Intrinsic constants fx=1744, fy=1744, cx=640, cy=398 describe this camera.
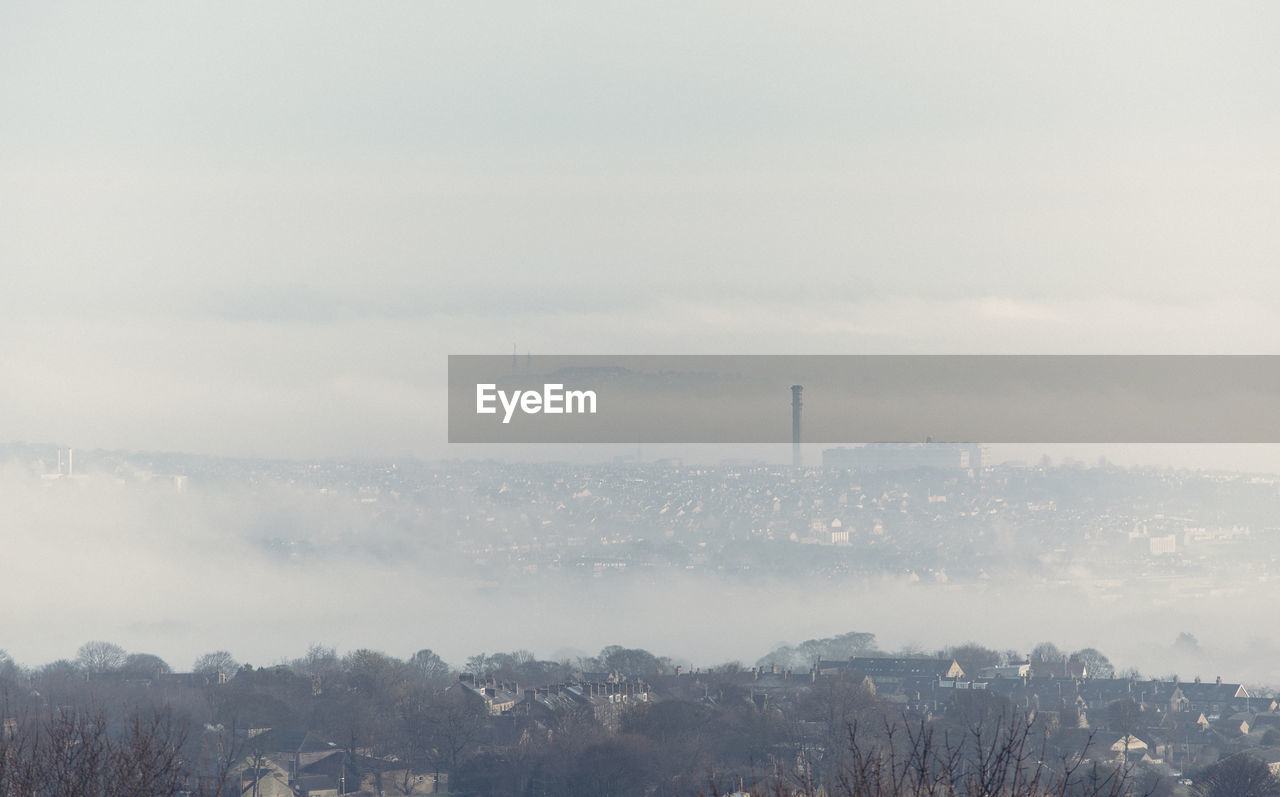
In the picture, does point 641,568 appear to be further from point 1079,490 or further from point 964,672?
point 964,672

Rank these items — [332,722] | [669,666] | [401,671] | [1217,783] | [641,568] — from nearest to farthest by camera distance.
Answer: [1217,783] → [332,722] → [401,671] → [669,666] → [641,568]

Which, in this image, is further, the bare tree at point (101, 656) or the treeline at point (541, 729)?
the bare tree at point (101, 656)

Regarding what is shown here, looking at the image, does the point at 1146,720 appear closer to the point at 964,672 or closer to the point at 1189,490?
the point at 964,672

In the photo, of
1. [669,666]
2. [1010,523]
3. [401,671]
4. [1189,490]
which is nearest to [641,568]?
[1010,523]

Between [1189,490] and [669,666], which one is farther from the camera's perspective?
[1189,490]

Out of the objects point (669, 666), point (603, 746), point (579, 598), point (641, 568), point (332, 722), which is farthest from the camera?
point (641, 568)

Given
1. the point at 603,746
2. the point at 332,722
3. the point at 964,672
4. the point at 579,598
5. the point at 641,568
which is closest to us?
the point at 603,746

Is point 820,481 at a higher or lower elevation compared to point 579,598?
higher

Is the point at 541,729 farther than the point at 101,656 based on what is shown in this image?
No

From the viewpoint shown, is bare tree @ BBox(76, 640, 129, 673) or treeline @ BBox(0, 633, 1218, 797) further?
bare tree @ BBox(76, 640, 129, 673)

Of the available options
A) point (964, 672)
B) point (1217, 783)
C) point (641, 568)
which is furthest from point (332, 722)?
point (641, 568)
